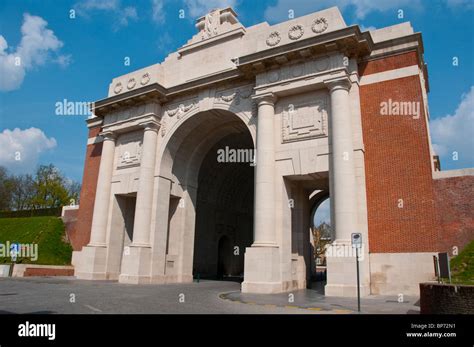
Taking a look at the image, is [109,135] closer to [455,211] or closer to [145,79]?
[145,79]

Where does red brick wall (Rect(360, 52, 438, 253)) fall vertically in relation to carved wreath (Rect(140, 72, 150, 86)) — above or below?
below

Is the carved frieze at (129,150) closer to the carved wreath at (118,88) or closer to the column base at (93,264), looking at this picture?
the carved wreath at (118,88)

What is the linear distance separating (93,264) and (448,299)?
20784 millimetres

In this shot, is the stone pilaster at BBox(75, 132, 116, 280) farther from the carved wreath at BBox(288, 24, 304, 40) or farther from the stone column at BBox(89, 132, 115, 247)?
the carved wreath at BBox(288, 24, 304, 40)

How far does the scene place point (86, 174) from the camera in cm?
2975

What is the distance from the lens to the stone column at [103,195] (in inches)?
987

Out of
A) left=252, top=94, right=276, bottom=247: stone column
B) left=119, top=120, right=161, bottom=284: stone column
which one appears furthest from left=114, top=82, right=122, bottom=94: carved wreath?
left=252, top=94, right=276, bottom=247: stone column

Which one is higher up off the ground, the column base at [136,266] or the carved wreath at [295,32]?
the carved wreath at [295,32]

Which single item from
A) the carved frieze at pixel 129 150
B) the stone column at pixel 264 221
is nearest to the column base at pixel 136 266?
the carved frieze at pixel 129 150

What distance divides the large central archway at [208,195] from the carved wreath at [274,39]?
4.69 m

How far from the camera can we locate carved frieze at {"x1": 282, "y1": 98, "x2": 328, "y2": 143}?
18906 mm

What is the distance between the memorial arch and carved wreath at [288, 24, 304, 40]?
0.22 ft

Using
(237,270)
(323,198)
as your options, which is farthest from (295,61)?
(237,270)

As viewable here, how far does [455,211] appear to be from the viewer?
53.0 ft
